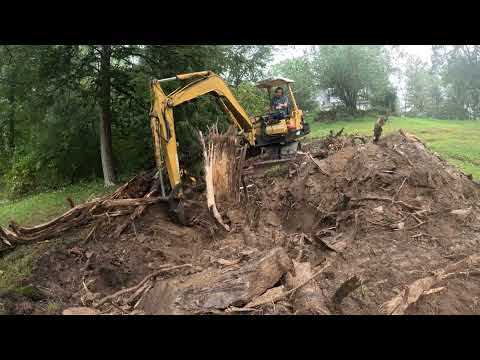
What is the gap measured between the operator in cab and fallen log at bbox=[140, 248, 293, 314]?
851 cm

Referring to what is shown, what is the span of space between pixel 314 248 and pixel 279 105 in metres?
7.72

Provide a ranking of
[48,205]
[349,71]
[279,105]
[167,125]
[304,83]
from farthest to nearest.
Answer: [304,83], [349,71], [48,205], [279,105], [167,125]

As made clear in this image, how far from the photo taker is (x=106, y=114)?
16.8 metres

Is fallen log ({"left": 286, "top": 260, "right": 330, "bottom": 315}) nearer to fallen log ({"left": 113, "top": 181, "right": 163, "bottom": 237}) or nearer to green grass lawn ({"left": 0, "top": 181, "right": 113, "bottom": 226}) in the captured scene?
fallen log ({"left": 113, "top": 181, "right": 163, "bottom": 237})

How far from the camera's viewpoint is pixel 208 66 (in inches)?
624

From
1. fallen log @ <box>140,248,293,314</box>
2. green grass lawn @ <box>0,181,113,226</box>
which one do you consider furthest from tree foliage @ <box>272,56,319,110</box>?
fallen log @ <box>140,248,293,314</box>

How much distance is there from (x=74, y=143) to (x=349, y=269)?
623 inches

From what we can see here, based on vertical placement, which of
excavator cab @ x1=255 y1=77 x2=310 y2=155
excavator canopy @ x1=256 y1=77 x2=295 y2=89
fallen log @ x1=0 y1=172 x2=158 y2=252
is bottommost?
fallen log @ x1=0 y1=172 x2=158 y2=252

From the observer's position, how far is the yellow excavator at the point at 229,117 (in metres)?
9.23

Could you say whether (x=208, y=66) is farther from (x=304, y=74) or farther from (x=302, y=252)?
(x=304, y=74)

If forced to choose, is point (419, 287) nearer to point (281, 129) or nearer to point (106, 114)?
point (281, 129)

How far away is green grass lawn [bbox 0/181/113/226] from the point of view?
13362mm

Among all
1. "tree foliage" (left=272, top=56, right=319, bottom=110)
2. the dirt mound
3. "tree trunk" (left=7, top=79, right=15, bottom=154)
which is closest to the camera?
the dirt mound

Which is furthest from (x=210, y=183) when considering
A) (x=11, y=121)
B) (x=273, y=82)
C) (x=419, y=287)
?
(x=11, y=121)
